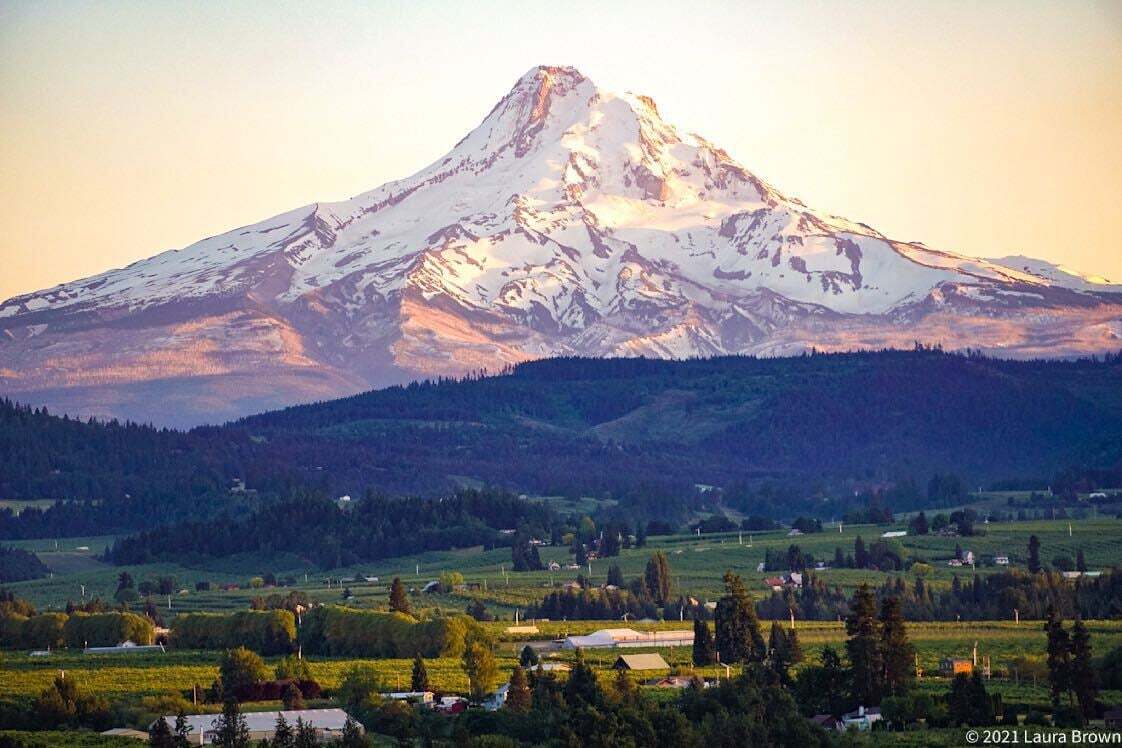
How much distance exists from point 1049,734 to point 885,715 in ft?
32.0

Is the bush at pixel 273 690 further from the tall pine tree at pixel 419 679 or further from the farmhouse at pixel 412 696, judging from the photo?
the tall pine tree at pixel 419 679

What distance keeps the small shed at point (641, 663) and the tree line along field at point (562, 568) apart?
104ft

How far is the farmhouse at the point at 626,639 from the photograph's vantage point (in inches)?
4867

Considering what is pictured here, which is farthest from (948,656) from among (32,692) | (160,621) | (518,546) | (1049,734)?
(518,546)

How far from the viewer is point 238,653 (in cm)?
10950

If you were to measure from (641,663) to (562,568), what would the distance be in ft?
210

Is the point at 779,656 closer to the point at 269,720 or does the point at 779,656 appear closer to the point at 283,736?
the point at 269,720

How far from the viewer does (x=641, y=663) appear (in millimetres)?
111500

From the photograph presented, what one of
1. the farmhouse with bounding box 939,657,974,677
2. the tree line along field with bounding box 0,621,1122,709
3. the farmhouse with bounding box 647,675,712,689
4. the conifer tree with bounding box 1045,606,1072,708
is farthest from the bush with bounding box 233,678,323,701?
the conifer tree with bounding box 1045,606,1072,708

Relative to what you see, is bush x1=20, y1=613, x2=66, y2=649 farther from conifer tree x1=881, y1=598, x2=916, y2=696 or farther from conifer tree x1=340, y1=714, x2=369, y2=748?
conifer tree x1=881, y1=598, x2=916, y2=696

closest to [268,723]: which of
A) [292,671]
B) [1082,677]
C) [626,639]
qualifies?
[292,671]

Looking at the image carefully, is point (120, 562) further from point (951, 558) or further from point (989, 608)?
point (989, 608)

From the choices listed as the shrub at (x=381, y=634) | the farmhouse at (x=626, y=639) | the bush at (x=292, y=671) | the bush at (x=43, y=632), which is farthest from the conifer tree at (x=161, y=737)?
the bush at (x=43, y=632)

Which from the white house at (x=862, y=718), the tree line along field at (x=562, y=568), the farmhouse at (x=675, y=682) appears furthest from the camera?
the tree line along field at (x=562, y=568)
